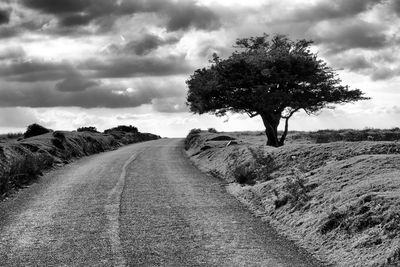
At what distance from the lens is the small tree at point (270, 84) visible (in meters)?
31.9

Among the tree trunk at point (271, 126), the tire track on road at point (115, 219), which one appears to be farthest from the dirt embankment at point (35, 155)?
the tree trunk at point (271, 126)

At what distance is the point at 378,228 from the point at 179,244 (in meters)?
4.19

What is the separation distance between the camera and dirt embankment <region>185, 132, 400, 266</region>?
9.16 meters

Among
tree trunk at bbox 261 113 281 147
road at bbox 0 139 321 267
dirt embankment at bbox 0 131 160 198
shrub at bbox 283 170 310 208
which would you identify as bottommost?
road at bbox 0 139 321 267

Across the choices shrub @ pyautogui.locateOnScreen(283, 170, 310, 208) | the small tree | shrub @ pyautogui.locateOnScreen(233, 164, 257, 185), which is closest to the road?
shrub @ pyautogui.locateOnScreen(233, 164, 257, 185)

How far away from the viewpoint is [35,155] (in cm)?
2609

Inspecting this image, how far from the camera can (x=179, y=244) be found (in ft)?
33.4

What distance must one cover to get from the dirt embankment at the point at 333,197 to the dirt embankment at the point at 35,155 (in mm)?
9127

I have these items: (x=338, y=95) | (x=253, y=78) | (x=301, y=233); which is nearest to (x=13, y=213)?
(x=301, y=233)

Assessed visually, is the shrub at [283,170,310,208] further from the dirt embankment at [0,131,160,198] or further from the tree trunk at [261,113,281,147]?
the tree trunk at [261,113,281,147]

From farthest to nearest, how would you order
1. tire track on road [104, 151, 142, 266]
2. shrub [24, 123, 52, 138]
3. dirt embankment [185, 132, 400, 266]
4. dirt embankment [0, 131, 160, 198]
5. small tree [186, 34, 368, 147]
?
shrub [24, 123, 52, 138]
small tree [186, 34, 368, 147]
dirt embankment [0, 131, 160, 198]
tire track on road [104, 151, 142, 266]
dirt embankment [185, 132, 400, 266]

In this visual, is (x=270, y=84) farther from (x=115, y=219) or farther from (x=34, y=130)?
(x=34, y=130)

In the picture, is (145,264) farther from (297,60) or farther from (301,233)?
(297,60)

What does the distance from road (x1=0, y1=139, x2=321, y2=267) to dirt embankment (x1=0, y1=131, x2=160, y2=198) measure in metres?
0.96
